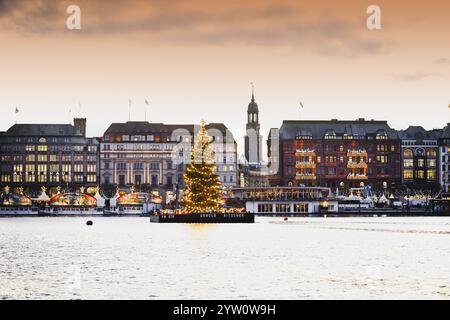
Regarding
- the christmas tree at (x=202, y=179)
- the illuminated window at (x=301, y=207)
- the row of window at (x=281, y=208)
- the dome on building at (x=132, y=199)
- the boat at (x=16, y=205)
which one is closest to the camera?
the christmas tree at (x=202, y=179)

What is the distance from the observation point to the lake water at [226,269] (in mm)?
40781

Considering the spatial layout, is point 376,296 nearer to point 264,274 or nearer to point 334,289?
point 334,289

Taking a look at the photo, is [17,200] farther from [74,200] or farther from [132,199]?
[132,199]

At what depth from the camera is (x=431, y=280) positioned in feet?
148

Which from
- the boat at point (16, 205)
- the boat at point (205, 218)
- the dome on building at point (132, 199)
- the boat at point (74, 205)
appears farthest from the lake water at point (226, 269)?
the boat at point (16, 205)

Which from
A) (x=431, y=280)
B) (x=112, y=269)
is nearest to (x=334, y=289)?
(x=431, y=280)

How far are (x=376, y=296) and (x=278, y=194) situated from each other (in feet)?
462

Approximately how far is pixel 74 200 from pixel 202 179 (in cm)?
8656

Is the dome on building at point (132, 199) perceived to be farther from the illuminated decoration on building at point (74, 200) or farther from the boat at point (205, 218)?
the boat at point (205, 218)

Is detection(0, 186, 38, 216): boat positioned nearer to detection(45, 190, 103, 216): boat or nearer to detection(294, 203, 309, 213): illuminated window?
detection(45, 190, 103, 216): boat

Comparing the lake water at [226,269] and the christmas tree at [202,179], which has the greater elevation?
the christmas tree at [202,179]

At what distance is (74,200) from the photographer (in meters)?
187

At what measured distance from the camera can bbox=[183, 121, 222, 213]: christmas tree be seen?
104312 mm

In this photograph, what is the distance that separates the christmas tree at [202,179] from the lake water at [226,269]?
24.3 metres
